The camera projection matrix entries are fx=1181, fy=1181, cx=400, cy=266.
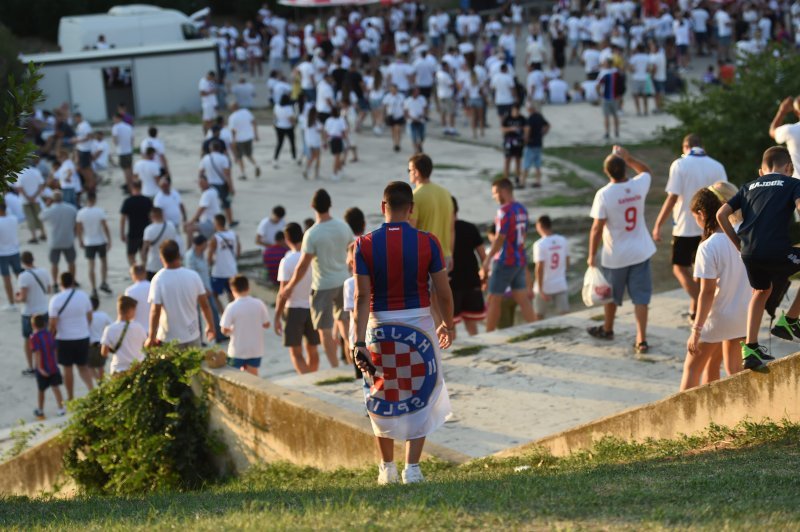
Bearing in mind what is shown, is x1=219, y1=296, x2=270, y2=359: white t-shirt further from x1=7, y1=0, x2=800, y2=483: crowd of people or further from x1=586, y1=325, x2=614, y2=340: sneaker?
x1=586, y1=325, x2=614, y2=340: sneaker

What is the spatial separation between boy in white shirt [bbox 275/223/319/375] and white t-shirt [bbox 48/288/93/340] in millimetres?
2754

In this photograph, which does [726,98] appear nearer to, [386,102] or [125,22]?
[386,102]

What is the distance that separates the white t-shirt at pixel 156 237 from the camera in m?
14.9

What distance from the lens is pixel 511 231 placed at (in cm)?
1153

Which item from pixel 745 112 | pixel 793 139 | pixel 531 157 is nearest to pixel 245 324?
pixel 793 139

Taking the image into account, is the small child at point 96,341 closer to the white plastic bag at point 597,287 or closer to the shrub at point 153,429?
the shrub at point 153,429

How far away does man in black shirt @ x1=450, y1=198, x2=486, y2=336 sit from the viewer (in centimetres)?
1155

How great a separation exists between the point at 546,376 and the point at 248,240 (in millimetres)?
10274

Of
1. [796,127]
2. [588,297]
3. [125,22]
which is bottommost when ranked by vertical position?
[588,297]

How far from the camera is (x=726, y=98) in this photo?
16875mm

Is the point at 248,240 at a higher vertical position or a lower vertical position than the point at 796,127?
lower

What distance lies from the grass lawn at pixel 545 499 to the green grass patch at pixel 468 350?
112 inches

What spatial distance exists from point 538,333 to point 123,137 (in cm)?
1368

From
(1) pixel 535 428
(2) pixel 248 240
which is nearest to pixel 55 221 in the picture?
(2) pixel 248 240
